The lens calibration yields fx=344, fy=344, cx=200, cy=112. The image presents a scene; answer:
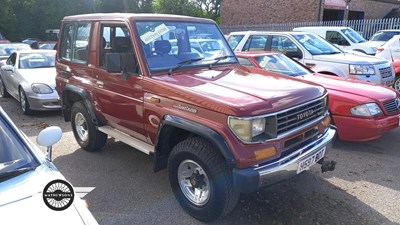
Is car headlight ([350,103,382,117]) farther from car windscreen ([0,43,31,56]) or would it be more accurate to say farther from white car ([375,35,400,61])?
car windscreen ([0,43,31,56])

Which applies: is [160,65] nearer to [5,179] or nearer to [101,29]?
[101,29]

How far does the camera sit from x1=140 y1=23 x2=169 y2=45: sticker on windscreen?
13.3ft

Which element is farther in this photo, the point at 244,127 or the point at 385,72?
the point at 385,72

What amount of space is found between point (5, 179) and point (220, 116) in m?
1.74

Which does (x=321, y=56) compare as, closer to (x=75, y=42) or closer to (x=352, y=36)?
(x=75, y=42)

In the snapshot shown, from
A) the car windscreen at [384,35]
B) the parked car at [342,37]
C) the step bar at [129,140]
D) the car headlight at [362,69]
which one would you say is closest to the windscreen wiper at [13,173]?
the step bar at [129,140]

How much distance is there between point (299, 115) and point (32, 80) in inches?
258

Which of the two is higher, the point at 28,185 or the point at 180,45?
the point at 180,45

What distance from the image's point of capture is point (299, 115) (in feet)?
11.3

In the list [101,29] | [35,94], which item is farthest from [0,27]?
[101,29]

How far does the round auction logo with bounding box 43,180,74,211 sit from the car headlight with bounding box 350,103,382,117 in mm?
4279

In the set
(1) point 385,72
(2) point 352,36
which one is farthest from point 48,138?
(2) point 352,36

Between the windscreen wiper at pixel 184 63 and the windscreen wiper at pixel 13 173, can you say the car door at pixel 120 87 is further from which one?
the windscreen wiper at pixel 13 173

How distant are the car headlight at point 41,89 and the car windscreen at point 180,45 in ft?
14.6
